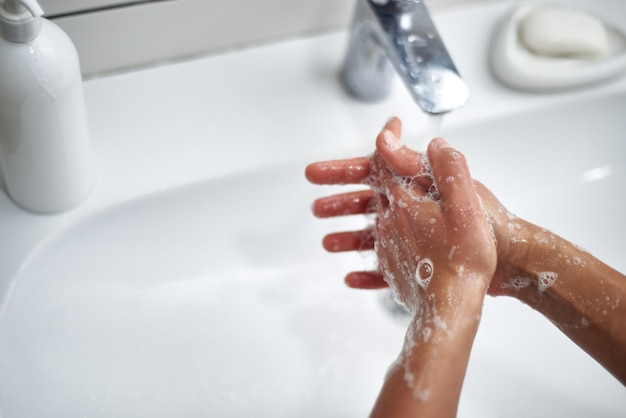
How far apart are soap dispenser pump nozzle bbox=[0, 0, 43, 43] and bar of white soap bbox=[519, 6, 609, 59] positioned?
485mm

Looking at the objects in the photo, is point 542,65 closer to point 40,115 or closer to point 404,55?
point 404,55

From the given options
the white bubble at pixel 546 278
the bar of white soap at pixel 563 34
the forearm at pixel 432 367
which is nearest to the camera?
the forearm at pixel 432 367

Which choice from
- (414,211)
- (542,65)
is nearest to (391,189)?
(414,211)

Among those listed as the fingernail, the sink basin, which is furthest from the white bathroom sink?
Result: the fingernail

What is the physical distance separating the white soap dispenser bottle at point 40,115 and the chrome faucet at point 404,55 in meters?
0.27

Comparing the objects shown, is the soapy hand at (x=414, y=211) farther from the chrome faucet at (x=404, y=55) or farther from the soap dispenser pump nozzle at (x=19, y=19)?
the soap dispenser pump nozzle at (x=19, y=19)

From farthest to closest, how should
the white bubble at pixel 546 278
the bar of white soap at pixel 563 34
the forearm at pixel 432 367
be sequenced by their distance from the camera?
the bar of white soap at pixel 563 34 < the white bubble at pixel 546 278 < the forearm at pixel 432 367

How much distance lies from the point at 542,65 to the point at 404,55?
0.19 meters

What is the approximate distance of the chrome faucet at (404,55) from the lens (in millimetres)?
627

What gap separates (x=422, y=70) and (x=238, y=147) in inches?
7.2

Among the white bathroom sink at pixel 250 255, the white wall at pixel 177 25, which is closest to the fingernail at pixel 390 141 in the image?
the white bathroom sink at pixel 250 255

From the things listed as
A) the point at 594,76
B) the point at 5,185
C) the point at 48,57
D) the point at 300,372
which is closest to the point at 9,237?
the point at 5,185

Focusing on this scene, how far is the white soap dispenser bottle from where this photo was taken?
0.51 metres

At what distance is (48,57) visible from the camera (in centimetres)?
52
